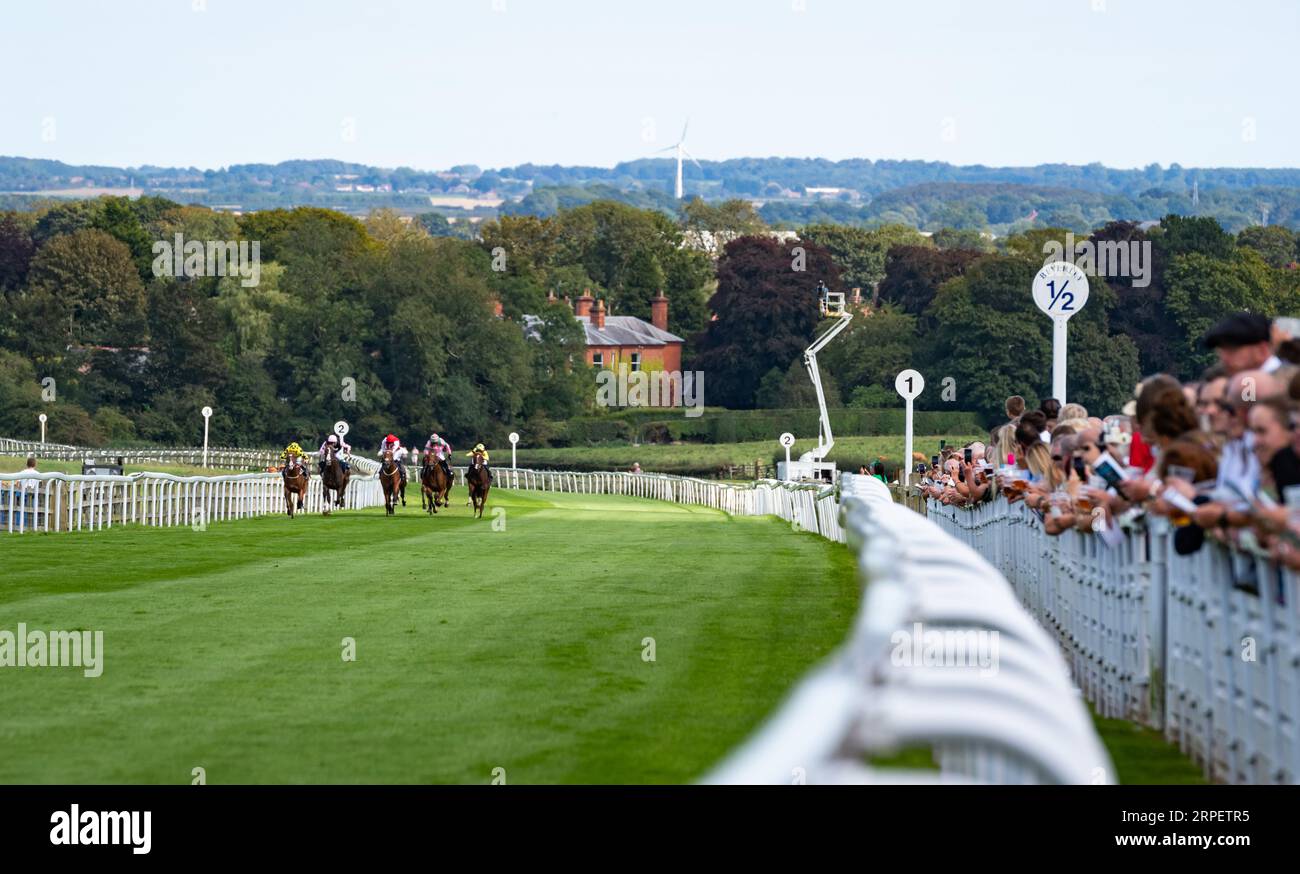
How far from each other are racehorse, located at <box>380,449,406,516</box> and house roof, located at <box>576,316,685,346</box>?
94723mm

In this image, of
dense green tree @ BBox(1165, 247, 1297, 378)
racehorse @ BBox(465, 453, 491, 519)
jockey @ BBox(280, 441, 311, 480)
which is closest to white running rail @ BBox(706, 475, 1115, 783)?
jockey @ BBox(280, 441, 311, 480)

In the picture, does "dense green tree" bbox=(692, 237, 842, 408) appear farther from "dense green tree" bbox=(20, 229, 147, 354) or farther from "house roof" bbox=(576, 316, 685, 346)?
"dense green tree" bbox=(20, 229, 147, 354)

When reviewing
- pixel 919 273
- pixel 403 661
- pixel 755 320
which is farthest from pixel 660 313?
pixel 403 661

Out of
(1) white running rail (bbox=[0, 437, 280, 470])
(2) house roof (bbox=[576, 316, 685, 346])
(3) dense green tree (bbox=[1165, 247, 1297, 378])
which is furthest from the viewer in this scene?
(2) house roof (bbox=[576, 316, 685, 346])

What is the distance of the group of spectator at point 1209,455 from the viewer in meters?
7.74

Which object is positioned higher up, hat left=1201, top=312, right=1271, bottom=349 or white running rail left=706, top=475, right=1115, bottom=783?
hat left=1201, top=312, right=1271, bottom=349

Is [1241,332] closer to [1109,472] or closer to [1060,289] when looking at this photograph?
[1109,472]

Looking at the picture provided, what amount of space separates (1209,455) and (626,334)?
446 ft

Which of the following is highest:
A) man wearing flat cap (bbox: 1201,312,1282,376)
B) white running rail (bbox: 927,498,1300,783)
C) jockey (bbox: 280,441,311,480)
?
man wearing flat cap (bbox: 1201,312,1282,376)

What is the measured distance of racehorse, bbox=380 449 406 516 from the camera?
147ft

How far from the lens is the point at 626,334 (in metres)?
145

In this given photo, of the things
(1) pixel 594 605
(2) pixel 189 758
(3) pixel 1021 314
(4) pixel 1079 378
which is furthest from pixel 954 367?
(2) pixel 189 758

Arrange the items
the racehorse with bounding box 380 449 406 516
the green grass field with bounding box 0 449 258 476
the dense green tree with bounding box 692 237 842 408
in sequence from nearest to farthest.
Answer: the racehorse with bounding box 380 449 406 516
the green grass field with bounding box 0 449 258 476
the dense green tree with bounding box 692 237 842 408
